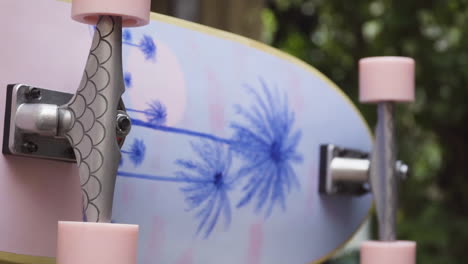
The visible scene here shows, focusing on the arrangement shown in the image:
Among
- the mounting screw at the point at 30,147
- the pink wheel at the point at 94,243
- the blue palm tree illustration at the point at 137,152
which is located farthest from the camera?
the blue palm tree illustration at the point at 137,152

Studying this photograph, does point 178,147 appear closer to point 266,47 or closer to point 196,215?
point 196,215

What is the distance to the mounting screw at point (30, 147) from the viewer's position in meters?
0.62

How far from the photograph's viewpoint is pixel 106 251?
0.52 meters

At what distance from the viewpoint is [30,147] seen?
623mm

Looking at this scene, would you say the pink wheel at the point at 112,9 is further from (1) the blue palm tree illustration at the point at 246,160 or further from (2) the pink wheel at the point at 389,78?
(2) the pink wheel at the point at 389,78

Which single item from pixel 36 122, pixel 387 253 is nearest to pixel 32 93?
pixel 36 122

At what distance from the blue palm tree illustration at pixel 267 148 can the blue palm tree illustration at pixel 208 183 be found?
0.02 metres

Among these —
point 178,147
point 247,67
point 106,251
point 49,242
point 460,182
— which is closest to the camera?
point 106,251

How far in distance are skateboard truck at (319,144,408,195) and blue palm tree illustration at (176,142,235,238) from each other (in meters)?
0.17

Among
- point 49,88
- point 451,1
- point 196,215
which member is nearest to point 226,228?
point 196,215

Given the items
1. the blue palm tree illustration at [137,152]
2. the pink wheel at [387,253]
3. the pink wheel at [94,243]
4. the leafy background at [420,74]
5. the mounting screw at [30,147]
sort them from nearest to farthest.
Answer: the pink wheel at [94,243], the mounting screw at [30,147], the blue palm tree illustration at [137,152], the pink wheel at [387,253], the leafy background at [420,74]

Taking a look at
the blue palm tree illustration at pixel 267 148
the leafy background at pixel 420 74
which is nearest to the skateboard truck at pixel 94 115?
the blue palm tree illustration at pixel 267 148

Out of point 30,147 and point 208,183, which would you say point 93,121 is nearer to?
point 30,147

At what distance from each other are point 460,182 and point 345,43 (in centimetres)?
50
